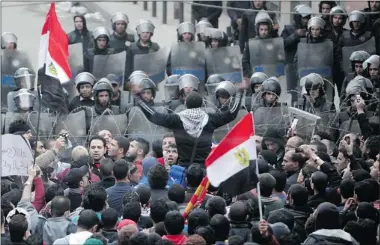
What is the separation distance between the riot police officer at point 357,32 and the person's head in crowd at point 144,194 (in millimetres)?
7565

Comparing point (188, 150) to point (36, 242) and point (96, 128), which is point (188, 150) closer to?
point (96, 128)

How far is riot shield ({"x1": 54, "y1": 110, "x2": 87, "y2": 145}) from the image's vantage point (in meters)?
21.8

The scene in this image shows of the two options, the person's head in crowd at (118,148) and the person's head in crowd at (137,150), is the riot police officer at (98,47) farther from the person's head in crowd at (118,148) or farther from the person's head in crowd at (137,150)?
the person's head in crowd at (118,148)

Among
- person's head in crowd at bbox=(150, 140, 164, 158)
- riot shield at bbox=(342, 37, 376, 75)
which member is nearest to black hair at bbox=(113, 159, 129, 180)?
person's head in crowd at bbox=(150, 140, 164, 158)

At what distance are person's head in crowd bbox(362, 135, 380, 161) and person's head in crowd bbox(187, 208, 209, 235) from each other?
3520 mm

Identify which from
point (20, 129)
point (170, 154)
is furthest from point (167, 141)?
point (20, 129)

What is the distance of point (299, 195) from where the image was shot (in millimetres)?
17219

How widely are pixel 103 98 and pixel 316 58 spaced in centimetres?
327

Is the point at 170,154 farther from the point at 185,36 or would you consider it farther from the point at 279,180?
the point at 185,36

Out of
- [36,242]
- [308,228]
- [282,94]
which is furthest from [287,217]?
[282,94]

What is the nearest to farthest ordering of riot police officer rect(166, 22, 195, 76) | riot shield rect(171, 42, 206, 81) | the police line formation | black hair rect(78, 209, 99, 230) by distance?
1. black hair rect(78, 209, 99, 230)
2. the police line formation
3. riot shield rect(171, 42, 206, 81)
4. riot police officer rect(166, 22, 195, 76)

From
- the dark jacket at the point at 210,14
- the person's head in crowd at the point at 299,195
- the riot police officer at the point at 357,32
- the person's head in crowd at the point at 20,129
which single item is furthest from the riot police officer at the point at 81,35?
the person's head in crowd at the point at 299,195

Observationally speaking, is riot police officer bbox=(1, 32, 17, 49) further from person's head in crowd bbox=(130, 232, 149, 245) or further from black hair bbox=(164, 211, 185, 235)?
person's head in crowd bbox=(130, 232, 149, 245)

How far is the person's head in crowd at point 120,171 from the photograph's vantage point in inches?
714
